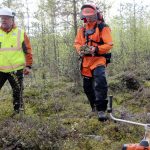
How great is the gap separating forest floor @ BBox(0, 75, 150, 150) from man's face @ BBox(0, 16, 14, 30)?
1.89 metres

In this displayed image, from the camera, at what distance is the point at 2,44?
746 cm

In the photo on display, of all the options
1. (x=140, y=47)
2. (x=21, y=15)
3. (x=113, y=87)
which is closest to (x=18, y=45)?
(x=113, y=87)

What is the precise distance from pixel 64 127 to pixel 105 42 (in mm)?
1851

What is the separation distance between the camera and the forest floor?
543cm

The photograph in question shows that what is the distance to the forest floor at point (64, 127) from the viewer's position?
543cm

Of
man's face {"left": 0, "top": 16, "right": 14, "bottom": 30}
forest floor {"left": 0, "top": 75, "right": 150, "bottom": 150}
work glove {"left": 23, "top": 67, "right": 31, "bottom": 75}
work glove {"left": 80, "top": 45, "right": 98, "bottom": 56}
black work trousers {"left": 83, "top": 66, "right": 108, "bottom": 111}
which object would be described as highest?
man's face {"left": 0, "top": 16, "right": 14, "bottom": 30}

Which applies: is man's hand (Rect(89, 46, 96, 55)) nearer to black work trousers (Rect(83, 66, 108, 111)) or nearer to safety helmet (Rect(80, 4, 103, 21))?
black work trousers (Rect(83, 66, 108, 111))

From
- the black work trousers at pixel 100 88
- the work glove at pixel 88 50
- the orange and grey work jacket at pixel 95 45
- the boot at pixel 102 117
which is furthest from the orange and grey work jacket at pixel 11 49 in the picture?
the boot at pixel 102 117

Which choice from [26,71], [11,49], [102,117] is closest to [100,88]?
[102,117]

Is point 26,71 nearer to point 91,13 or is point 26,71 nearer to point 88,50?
point 88,50

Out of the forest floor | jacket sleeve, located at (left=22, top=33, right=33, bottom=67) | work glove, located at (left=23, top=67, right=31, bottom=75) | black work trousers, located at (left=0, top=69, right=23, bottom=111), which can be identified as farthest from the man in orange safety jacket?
black work trousers, located at (left=0, top=69, right=23, bottom=111)

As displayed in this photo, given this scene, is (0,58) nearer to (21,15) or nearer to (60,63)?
(60,63)

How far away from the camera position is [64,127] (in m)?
6.45

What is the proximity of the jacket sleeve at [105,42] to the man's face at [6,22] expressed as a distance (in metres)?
1.93
